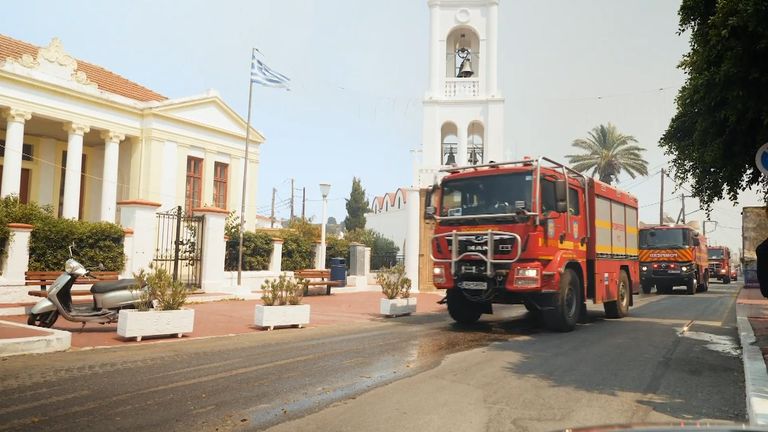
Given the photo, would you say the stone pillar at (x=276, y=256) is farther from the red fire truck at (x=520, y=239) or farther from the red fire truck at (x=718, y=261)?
the red fire truck at (x=718, y=261)

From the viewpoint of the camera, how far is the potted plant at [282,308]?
10938 mm

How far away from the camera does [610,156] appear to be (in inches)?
1700

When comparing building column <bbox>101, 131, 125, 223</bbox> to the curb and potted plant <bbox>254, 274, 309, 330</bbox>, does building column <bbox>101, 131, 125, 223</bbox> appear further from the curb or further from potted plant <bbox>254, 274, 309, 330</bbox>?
the curb

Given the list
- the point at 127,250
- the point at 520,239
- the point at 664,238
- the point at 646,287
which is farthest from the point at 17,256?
the point at 646,287

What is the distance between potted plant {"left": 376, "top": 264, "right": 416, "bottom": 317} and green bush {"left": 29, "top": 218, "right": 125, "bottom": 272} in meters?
7.62

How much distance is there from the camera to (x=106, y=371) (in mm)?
6555

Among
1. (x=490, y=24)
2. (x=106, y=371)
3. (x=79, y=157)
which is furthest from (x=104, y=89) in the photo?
(x=106, y=371)

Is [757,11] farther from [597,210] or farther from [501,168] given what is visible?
[597,210]

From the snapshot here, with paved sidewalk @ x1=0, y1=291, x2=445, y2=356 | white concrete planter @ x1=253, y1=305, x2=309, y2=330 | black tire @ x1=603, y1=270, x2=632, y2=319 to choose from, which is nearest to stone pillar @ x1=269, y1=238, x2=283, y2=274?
paved sidewalk @ x1=0, y1=291, x2=445, y2=356

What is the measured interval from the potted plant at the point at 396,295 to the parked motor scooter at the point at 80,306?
5975mm

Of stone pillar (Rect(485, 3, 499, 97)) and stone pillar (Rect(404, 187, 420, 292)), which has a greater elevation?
stone pillar (Rect(485, 3, 499, 97))

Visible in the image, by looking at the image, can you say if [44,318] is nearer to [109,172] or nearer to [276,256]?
[276,256]

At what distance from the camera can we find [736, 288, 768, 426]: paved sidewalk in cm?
481

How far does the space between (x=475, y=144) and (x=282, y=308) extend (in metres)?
19.1
